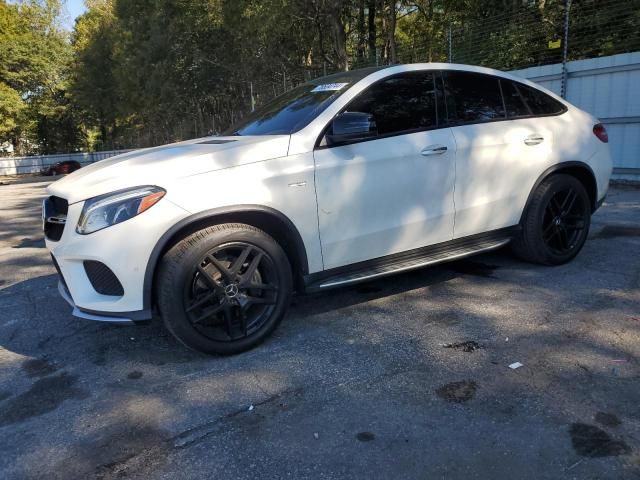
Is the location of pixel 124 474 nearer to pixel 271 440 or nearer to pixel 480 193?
pixel 271 440

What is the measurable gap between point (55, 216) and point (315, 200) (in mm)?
1645

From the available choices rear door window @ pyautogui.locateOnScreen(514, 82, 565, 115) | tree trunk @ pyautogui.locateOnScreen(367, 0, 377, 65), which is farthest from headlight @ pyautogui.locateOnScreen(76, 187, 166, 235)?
tree trunk @ pyautogui.locateOnScreen(367, 0, 377, 65)

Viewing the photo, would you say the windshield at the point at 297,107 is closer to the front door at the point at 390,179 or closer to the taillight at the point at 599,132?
the front door at the point at 390,179

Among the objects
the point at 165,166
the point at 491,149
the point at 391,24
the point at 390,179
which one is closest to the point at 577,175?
the point at 491,149

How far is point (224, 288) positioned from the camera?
10.7ft

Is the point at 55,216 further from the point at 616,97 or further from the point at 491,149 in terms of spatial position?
the point at 616,97

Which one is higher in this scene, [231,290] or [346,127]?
[346,127]

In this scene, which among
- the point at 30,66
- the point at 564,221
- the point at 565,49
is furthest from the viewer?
the point at 30,66

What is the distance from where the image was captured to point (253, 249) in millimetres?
3314

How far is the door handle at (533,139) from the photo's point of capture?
14.4ft

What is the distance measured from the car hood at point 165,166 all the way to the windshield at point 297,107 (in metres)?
0.26

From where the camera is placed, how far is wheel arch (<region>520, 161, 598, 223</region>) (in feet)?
14.8

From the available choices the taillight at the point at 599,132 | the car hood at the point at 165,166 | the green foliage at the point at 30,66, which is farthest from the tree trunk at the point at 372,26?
the green foliage at the point at 30,66

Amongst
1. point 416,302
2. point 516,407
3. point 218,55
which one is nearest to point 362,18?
point 218,55
